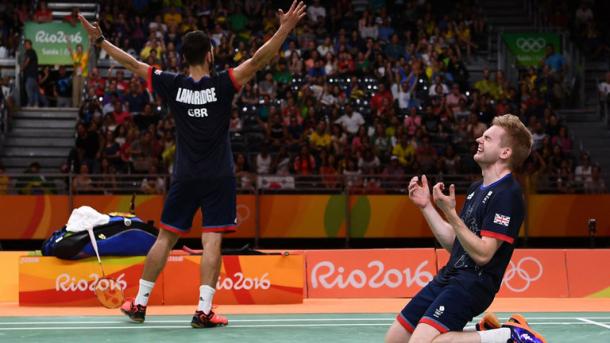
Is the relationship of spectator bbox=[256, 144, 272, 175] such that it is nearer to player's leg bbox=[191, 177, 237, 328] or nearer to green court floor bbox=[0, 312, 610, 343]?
green court floor bbox=[0, 312, 610, 343]

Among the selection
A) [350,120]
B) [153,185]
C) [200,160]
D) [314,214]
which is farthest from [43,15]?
[200,160]

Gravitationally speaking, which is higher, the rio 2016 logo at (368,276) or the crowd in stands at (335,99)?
the crowd in stands at (335,99)

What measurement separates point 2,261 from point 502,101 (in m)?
12.1

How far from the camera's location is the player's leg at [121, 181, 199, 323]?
793 centimetres

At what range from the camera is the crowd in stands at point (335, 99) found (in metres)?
17.5

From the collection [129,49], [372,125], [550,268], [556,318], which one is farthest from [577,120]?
[556,318]

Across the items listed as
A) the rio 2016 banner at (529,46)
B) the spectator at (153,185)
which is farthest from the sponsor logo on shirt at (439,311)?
the rio 2016 banner at (529,46)

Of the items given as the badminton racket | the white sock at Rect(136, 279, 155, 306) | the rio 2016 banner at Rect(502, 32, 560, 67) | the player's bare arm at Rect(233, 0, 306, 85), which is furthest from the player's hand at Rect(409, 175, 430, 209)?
the rio 2016 banner at Rect(502, 32, 560, 67)

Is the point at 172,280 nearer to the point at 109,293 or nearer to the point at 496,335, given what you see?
the point at 109,293

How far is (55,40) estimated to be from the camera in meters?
20.6

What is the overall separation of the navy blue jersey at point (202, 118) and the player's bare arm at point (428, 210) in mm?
2706

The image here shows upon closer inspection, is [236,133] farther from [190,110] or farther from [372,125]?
[190,110]

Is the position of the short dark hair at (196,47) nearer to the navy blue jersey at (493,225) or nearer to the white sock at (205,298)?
the white sock at (205,298)

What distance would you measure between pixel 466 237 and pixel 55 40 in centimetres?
1692
